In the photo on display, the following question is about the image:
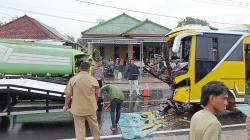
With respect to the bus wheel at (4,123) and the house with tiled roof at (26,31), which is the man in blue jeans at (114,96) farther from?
the house with tiled roof at (26,31)

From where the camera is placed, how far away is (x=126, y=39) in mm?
32844

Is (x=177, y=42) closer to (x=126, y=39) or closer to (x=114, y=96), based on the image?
(x=114, y=96)

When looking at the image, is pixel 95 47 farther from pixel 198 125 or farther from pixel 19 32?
pixel 198 125

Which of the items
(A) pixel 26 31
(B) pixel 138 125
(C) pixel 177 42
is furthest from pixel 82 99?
(A) pixel 26 31

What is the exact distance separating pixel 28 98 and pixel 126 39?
2254 centimetres

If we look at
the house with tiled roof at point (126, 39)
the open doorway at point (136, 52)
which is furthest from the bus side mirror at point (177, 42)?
the open doorway at point (136, 52)

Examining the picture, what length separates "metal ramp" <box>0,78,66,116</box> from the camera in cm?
1008

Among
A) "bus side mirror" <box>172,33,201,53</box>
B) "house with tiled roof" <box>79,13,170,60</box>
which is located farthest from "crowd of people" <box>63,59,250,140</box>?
"house with tiled roof" <box>79,13,170,60</box>

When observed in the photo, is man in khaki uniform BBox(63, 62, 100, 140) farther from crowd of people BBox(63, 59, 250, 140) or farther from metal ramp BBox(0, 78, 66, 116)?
metal ramp BBox(0, 78, 66, 116)

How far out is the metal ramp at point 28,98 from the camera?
1008cm

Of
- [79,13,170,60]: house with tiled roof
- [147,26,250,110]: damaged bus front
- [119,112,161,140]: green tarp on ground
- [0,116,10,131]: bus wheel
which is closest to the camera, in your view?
[119,112,161,140]: green tarp on ground

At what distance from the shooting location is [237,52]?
42.0 feet

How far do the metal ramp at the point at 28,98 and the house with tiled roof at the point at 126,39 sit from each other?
21991 mm

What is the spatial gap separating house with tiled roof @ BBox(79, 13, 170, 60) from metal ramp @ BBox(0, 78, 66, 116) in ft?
72.1
